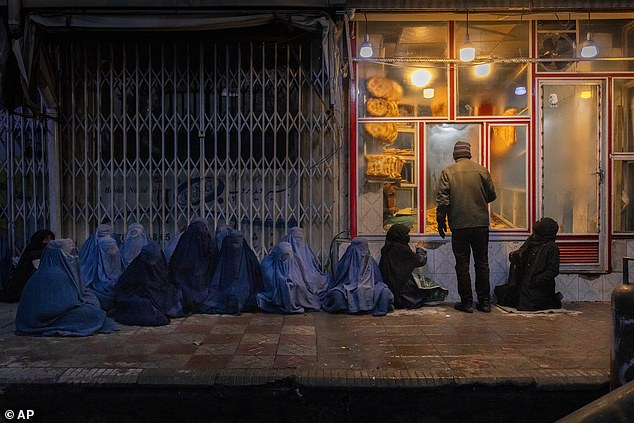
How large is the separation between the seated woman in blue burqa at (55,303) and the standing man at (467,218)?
4.31 m

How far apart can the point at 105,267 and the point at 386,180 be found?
13.0ft

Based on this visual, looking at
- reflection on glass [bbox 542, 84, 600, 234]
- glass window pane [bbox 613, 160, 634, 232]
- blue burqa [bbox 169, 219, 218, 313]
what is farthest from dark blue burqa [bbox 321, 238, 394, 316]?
glass window pane [bbox 613, 160, 634, 232]

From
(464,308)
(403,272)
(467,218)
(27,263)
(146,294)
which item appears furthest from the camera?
(27,263)

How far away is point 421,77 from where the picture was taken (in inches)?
348

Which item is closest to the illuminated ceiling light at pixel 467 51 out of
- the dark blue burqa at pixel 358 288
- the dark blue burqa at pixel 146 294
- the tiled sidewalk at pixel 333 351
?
the dark blue burqa at pixel 358 288

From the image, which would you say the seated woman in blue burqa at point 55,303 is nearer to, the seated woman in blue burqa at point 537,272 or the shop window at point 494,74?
the seated woman in blue burqa at point 537,272

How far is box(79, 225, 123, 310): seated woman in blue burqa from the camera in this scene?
24.7ft

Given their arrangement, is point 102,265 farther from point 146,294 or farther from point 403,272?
point 403,272

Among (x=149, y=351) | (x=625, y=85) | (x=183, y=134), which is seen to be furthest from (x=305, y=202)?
(x=625, y=85)

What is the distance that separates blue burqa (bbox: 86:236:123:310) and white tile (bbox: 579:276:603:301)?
6223 millimetres

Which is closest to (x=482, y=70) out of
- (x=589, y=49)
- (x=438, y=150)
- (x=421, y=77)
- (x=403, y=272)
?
(x=421, y=77)

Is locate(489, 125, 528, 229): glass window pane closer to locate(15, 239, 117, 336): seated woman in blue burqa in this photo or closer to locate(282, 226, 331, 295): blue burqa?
locate(282, 226, 331, 295): blue burqa

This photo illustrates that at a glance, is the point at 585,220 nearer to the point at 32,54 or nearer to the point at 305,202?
the point at 305,202

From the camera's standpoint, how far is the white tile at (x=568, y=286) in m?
8.59
